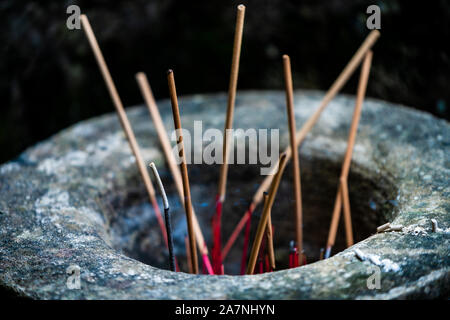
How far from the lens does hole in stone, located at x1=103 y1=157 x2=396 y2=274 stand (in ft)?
5.11

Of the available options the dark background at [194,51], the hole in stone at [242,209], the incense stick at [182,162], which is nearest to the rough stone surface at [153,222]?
the hole in stone at [242,209]

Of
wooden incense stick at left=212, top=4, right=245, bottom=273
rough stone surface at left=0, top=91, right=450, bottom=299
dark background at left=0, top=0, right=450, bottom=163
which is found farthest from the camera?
dark background at left=0, top=0, right=450, bottom=163

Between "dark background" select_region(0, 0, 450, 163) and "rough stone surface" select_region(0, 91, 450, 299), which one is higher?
"dark background" select_region(0, 0, 450, 163)

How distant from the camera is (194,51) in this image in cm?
276

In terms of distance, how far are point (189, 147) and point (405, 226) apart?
90 cm

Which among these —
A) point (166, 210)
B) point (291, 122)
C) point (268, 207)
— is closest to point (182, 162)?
point (166, 210)

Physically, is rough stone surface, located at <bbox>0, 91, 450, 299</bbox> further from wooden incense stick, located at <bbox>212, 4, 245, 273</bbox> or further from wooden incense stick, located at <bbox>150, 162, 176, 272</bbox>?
wooden incense stick, located at <bbox>212, 4, 245, 273</bbox>

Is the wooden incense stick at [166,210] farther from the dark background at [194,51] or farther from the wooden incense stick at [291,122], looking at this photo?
the dark background at [194,51]

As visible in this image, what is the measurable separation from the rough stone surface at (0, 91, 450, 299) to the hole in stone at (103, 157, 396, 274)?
44mm

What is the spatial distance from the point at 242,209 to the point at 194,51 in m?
1.32

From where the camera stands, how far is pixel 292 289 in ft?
3.04

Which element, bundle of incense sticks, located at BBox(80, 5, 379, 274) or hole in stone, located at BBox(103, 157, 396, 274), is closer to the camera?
bundle of incense sticks, located at BBox(80, 5, 379, 274)

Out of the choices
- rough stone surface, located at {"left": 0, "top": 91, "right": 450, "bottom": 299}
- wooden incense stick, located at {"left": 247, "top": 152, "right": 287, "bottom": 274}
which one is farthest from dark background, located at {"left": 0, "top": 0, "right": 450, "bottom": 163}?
wooden incense stick, located at {"left": 247, "top": 152, "right": 287, "bottom": 274}

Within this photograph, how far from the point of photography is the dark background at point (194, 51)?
230 centimetres
